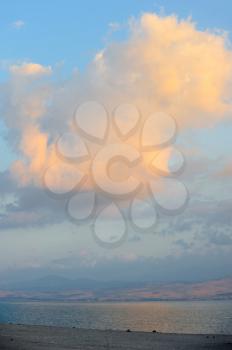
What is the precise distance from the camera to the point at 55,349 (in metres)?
40.4

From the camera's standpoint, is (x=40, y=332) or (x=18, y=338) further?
(x=40, y=332)

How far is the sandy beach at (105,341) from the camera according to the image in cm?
4334

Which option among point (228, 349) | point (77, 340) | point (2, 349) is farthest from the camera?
point (77, 340)

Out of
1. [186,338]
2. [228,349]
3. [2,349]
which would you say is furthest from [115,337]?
[2,349]

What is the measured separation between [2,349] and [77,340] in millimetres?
10139

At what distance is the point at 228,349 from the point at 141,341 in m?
8.78

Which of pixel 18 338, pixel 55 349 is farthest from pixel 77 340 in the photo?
pixel 55 349

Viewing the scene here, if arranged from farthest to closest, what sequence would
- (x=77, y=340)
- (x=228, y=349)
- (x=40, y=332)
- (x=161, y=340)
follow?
(x=40, y=332)
(x=161, y=340)
(x=77, y=340)
(x=228, y=349)

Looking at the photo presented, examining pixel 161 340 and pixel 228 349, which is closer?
pixel 228 349

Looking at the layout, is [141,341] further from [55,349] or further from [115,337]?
[55,349]

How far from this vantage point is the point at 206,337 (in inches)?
2242

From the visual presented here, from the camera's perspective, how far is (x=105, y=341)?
4859 cm

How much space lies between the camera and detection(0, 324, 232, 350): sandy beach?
43344 mm

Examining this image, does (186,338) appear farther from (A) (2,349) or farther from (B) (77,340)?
(A) (2,349)
